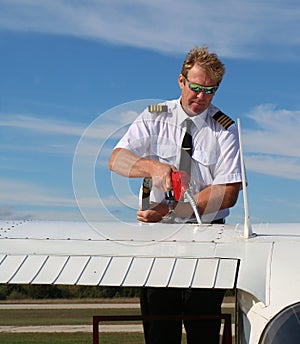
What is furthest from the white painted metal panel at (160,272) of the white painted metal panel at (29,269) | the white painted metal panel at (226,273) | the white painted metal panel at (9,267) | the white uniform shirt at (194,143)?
the white uniform shirt at (194,143)

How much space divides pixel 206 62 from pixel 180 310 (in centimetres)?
180

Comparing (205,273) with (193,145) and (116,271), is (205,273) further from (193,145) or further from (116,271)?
(193,145)

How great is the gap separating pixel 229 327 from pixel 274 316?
144cm

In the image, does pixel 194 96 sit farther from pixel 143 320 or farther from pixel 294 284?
pixel 294 284

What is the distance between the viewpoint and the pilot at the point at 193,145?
5.95 meters

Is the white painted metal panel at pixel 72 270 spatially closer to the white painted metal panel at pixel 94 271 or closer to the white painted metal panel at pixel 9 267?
the white painted metal panel at pixel 94 271

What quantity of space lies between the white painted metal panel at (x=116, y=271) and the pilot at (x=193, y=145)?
133 centimetres

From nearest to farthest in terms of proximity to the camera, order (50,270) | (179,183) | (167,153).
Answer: (50,270) → (179,183) → (167,153)

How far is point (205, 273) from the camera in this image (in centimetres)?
438

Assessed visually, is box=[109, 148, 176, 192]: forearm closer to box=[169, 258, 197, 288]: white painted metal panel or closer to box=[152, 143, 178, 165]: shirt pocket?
box=[152, 143, 178, 165]: shirt pocket

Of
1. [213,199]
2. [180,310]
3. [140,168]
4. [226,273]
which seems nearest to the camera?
[226,273]

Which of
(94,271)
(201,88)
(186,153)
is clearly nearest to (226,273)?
(94,271)

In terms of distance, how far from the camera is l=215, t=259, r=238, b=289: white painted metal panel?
428 centimetres

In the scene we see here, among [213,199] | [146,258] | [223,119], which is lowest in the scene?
[146,258]
